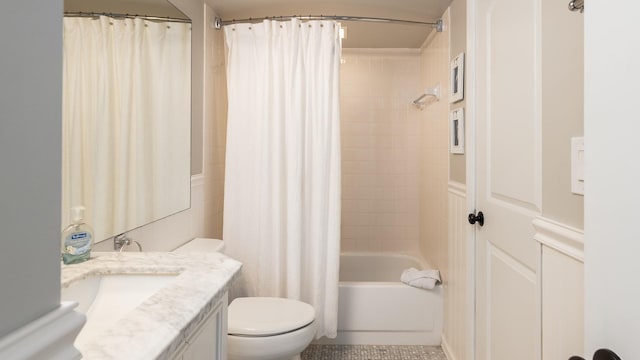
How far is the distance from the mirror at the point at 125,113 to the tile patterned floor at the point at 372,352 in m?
1.25

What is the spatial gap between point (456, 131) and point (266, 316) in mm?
1389

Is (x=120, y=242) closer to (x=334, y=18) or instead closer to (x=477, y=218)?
(x=477, y=218)

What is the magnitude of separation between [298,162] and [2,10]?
187 cm

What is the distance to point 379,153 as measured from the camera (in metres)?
3.35

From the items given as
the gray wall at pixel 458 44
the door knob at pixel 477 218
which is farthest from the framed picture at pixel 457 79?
the door knob at pixel 477 218

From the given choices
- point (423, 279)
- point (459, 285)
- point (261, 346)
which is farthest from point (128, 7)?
point (423, 279)

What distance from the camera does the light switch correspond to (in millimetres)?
845

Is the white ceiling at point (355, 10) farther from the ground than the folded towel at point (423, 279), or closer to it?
farther from the ground

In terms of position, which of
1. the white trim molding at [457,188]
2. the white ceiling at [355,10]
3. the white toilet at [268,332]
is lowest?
the white toilet at [268,332]

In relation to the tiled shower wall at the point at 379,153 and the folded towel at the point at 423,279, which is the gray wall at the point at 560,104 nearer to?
the folded towel at the point at 423,279

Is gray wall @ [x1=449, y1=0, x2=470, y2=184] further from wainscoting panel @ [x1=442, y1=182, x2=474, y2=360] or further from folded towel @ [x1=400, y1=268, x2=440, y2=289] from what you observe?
folded towel @ [x1=400, y1=268, x2=440, y2=289]

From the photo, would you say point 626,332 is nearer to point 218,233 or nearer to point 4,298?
point 4,298

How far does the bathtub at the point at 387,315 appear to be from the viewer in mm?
2418

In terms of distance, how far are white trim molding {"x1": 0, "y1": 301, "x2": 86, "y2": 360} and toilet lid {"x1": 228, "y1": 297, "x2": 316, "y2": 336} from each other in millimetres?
1298
